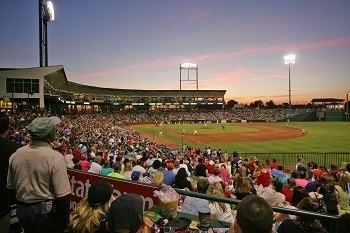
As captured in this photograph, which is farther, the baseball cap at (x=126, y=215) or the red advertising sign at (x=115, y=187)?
the red advertising sign at (x=115, y=187)

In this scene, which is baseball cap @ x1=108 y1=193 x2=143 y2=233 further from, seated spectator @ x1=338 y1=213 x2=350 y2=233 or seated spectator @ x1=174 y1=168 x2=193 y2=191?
seated spectator @ x1=174 y1=168 x2=193 y2=191

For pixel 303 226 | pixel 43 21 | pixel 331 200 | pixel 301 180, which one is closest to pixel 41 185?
pixel 303 226

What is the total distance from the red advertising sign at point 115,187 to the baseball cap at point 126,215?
147cm

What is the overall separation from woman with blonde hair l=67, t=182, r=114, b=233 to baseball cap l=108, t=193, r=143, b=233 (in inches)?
19.8

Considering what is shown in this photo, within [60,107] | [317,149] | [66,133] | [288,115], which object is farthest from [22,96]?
[288,115]

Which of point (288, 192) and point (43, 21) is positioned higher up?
point (43, 21)

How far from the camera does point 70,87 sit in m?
96.4

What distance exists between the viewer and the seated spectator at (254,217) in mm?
2389

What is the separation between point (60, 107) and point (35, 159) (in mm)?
94591

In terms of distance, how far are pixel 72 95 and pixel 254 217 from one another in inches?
3892

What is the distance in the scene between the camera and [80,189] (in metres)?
5.45

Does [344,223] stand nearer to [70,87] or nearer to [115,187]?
[115,187]

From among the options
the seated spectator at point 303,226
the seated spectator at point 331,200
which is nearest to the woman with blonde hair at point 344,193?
the seated spectator at point 331,200

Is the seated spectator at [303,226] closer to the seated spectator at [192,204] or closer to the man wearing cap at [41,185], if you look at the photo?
the seated spectator at [192,204]
